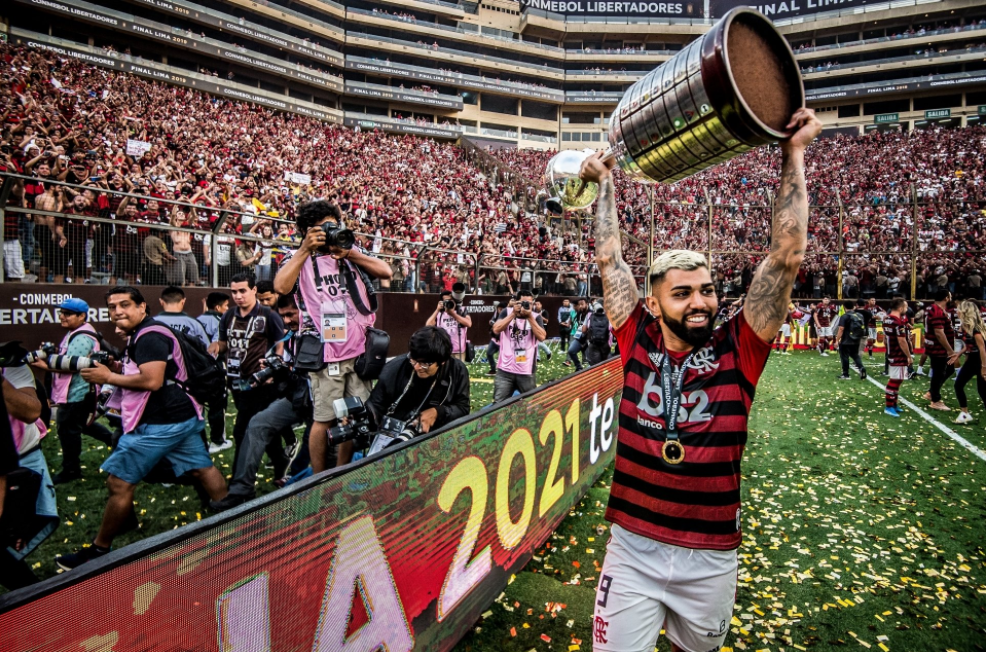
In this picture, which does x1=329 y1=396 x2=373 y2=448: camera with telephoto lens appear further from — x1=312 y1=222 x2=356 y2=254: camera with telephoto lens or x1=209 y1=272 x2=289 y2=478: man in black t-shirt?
x1=209 y1=272 x2=289 y2=478: man in black t-shirt

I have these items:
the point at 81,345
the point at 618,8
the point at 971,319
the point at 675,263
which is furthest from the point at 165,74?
the point at 618,8

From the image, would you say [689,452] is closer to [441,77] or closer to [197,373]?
[197,373]

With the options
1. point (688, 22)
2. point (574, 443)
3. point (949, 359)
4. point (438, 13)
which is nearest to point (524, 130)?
point (438, 13)

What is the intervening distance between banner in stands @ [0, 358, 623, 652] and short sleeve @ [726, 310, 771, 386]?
61.7 inches

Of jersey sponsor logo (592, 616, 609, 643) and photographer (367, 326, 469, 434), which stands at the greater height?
photographer (367, 326, 469, 434)

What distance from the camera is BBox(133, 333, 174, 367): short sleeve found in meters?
4.16

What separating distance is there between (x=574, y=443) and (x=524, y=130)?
5932 centimetres

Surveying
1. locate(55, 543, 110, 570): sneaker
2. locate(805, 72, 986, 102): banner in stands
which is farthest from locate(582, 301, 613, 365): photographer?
locate(805, 72, 986, 102): banner in stands

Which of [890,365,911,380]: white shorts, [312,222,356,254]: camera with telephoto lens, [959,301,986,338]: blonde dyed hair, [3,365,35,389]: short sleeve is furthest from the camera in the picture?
[890,365,911,380]: white shorts

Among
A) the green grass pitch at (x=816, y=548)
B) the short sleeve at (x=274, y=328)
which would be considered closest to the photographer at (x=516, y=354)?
the green grass pitch at (x=816, y=548)

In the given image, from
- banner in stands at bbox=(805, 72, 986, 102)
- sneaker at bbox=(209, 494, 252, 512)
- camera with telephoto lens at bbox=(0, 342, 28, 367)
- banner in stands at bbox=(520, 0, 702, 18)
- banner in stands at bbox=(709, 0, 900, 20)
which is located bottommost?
sneaker at bbox=(209, 494, 252, 512)

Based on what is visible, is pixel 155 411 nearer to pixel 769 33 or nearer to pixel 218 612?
pixel 218 612

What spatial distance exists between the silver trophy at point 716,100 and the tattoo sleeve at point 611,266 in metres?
0.38

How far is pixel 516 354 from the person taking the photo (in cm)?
830
